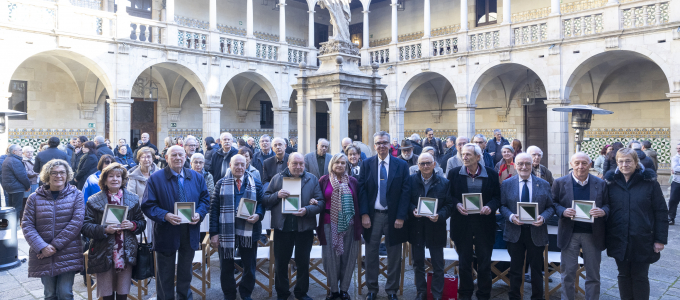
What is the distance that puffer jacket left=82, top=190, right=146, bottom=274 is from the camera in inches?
147

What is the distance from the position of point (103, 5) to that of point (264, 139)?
41.5 ft

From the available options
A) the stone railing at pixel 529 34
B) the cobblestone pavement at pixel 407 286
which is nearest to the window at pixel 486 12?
the stone railing at pixel 529 34

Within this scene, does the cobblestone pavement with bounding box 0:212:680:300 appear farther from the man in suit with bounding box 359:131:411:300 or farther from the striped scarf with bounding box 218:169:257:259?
the striped scarf with bounding box 218:169:257:259

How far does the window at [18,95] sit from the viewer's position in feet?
Answer: 49.2

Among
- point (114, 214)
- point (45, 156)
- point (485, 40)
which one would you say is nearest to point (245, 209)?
point (114, 214)

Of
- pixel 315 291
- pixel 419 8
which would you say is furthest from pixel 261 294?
pixel 419 8

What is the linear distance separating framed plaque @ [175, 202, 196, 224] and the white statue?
15.1 feet

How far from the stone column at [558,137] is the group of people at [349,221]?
10437 millimetres

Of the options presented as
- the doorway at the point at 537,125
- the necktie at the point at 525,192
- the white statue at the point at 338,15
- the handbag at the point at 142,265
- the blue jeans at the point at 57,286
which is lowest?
the blue jeans at the point at 57,286

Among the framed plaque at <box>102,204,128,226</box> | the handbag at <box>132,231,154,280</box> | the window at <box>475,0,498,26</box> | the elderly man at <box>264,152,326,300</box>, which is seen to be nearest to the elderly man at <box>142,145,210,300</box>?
the handbag at <box>132,231,154,280</box>

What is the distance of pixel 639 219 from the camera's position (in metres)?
3.84

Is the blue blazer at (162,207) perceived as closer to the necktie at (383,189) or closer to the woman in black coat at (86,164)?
the necktie at (383,189)

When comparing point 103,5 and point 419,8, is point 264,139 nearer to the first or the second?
point 103,5

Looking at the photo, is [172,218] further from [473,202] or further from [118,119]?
[118,119]
